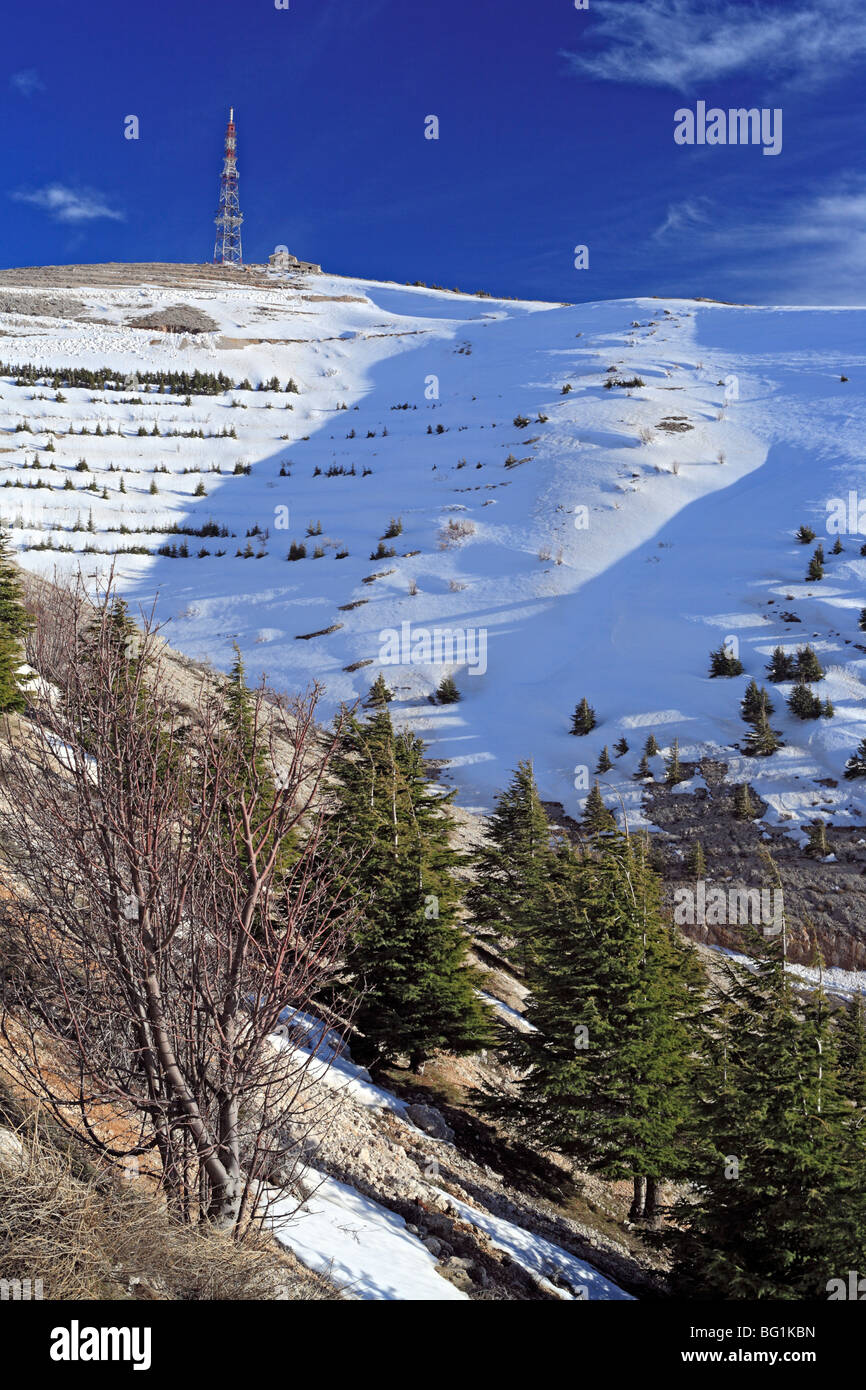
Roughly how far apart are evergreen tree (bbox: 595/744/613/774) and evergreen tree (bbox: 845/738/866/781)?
6.08 metres

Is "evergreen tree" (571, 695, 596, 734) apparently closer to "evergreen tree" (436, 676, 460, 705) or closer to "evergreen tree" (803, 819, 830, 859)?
"evergreen tree" (436, 676, 460, 705)

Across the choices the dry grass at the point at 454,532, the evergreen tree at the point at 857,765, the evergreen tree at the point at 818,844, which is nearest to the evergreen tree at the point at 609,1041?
the evergreen tree at the point at 818,844

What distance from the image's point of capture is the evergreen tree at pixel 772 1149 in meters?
6.70

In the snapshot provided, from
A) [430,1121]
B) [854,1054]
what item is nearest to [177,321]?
[430,1121]

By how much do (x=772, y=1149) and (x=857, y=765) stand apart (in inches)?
600

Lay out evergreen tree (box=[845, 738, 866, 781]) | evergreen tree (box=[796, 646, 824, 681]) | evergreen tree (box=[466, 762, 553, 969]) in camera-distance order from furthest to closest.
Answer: evergreen tree (box=[796, 646, 824, 681]) → evergreen tree (box=[845, 738, 866, 781]) → evergreen tree (box=[466, 762, 553, 969])

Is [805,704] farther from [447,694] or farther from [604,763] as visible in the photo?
[447,694]

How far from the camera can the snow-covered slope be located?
2398 centimetres

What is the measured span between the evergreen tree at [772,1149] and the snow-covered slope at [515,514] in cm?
1317

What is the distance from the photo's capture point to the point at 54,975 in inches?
164

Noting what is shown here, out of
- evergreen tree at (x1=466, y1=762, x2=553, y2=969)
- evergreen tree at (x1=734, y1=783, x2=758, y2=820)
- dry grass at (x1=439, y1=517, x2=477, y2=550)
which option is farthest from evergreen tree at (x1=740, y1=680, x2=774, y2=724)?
dry grass at (x1=439, y1=517, x2=477, y2=550)

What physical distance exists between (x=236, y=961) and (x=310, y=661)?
77.6ft

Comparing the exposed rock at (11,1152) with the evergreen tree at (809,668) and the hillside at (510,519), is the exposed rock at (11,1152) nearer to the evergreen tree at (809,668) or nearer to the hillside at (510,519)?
the hillside at (510,519)

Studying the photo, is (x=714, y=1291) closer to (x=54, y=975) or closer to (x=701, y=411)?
(x=54, y=975)
